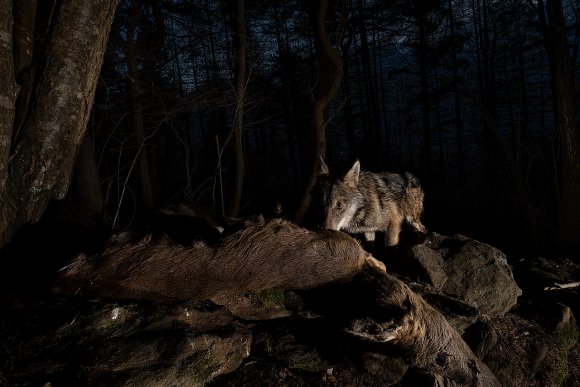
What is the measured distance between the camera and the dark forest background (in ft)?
23.5

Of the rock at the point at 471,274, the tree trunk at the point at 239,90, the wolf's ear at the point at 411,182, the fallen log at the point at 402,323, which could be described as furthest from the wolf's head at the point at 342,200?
the tree trunk at the point at 239,90

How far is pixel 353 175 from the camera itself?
411 centimetres

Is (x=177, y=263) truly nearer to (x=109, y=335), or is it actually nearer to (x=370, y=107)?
(x=109, y=335)

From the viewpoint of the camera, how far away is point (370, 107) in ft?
75.4

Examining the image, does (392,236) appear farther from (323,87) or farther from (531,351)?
(323,87)

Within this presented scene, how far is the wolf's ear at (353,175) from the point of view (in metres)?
4.05

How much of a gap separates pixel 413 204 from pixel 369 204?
973 mm

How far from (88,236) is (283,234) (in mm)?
1342

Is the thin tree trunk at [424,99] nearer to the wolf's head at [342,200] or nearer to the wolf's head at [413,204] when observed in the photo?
the wolf's head at [413,204]

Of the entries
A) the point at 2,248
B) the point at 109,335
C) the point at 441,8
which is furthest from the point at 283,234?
the point at 441,8

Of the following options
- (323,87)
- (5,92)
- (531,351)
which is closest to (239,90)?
(323,87)

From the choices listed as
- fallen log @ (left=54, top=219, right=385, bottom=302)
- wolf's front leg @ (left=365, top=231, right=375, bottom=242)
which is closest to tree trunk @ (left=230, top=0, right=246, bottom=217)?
wolf's front leg @ (left=365, top=231, right=375, bottom=242)

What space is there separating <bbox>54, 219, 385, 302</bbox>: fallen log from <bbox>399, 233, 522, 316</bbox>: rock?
139 centimetres

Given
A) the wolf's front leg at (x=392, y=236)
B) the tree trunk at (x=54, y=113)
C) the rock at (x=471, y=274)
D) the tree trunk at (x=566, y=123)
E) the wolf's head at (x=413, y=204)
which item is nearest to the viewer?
the tree trunk at (x=54, y=113)
